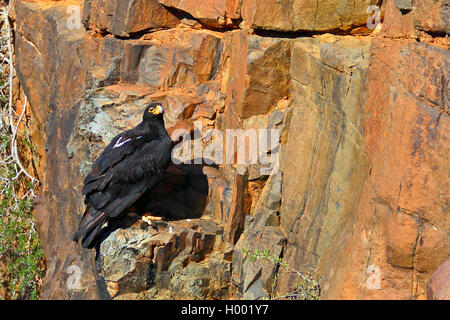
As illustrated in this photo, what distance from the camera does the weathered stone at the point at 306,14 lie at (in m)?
6.21

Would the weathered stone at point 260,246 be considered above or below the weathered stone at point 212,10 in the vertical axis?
below

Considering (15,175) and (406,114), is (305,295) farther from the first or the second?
(15,175)

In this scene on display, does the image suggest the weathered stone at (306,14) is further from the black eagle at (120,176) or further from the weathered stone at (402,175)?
the black eagle at (120,176)

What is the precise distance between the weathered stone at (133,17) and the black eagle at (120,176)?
5.97 ft

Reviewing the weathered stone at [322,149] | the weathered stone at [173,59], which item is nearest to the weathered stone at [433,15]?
the weathered stone at [322,149]

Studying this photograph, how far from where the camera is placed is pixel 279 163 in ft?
22.2

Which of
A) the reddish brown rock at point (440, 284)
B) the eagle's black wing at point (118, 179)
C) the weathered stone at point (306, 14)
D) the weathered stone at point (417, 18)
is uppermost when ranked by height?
the weathered stone at point (417, 18)

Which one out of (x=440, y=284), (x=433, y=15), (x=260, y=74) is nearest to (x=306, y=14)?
(x=260, y=74)

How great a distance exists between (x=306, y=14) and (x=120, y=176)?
7.55 ft

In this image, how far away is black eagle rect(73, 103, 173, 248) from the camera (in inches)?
264

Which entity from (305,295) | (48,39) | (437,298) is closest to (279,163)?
(305,295)

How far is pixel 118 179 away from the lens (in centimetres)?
675

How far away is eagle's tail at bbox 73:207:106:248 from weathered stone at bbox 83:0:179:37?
2728 mm

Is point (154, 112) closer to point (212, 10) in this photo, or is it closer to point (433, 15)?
point (212, 10)
